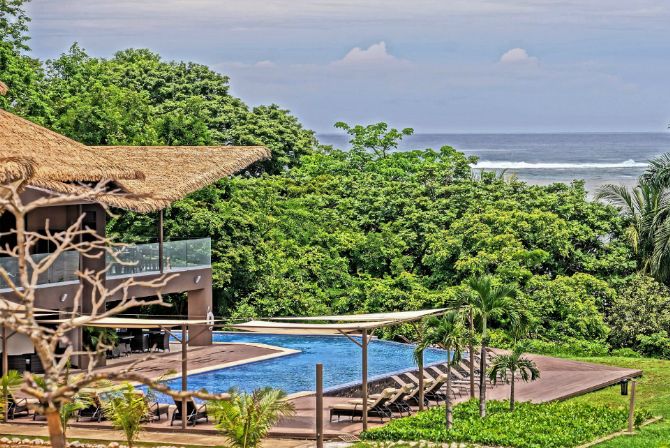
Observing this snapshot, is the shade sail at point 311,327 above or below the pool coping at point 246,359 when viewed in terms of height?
above

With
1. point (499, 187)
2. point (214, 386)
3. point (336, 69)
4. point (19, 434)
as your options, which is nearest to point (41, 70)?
point (499, 187)

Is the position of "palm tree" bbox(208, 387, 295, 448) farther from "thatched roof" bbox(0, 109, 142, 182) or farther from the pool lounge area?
"thatched roof" bbox(0, 109, 142, 182)

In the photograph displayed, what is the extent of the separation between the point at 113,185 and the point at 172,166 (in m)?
2.67

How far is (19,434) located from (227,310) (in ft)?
36.8

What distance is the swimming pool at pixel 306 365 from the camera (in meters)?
22.0

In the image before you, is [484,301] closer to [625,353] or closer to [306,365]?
[306,365]

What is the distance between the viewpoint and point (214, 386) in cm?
2150

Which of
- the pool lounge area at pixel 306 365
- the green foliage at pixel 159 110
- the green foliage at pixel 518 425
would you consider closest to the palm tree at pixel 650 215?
the pool lounge area at pixel 306 365

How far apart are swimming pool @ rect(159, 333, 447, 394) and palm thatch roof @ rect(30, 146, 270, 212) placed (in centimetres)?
369

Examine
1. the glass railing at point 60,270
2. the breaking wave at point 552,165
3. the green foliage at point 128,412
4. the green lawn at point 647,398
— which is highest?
the breaking wave at point 552,165

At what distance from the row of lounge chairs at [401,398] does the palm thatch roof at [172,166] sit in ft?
20.1

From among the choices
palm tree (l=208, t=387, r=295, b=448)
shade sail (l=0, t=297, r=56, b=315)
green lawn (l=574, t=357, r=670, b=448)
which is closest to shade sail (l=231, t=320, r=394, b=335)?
palm tree (l=208, t=387, r=295, b=448)

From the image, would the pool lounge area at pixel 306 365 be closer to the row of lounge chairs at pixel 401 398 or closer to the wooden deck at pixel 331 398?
the wooden deck at pixel 331 398

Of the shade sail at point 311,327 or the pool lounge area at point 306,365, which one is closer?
the shade sail at point 311,327
